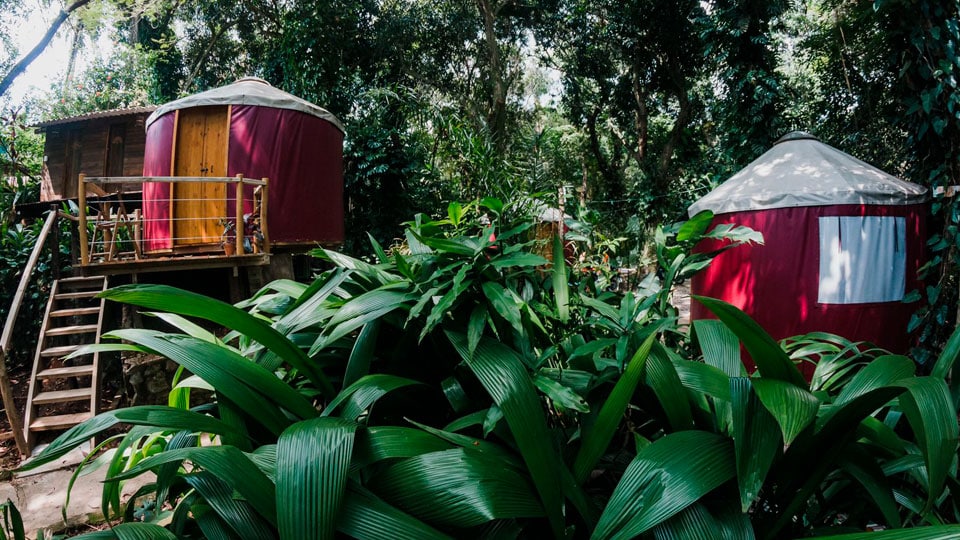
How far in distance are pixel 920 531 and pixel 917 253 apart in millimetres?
5614

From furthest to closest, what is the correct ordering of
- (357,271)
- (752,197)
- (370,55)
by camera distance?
(370,55) < (752,197) < (357,271)

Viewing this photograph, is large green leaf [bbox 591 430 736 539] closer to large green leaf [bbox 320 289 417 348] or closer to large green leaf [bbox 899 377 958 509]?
large green leaf [bbox 899 377 958 509]

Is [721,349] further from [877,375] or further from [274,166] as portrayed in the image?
[274,166]

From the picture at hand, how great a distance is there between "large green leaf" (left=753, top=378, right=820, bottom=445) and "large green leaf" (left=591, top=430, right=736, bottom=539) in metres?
0.09

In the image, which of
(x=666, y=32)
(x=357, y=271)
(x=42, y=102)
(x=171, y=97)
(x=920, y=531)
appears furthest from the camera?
(x=42, y=102)

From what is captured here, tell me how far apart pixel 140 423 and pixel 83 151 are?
11.8 m

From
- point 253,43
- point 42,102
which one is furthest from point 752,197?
point 42,102

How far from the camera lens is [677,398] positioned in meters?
0.76

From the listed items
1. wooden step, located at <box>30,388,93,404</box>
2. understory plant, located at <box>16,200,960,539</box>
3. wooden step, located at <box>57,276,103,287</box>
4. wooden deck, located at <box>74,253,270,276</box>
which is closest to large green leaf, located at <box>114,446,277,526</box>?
understory plant, located at <box>16,200,960,539</box>

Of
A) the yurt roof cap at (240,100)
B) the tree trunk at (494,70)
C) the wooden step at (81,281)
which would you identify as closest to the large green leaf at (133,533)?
the yurt roof cap at (240,100)

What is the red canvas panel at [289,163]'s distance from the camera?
6074 mm

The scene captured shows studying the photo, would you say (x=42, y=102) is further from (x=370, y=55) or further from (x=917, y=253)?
(x=917, y=253)

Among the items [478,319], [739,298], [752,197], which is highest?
[752,197]

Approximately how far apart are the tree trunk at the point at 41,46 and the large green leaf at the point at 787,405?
1241 cm
